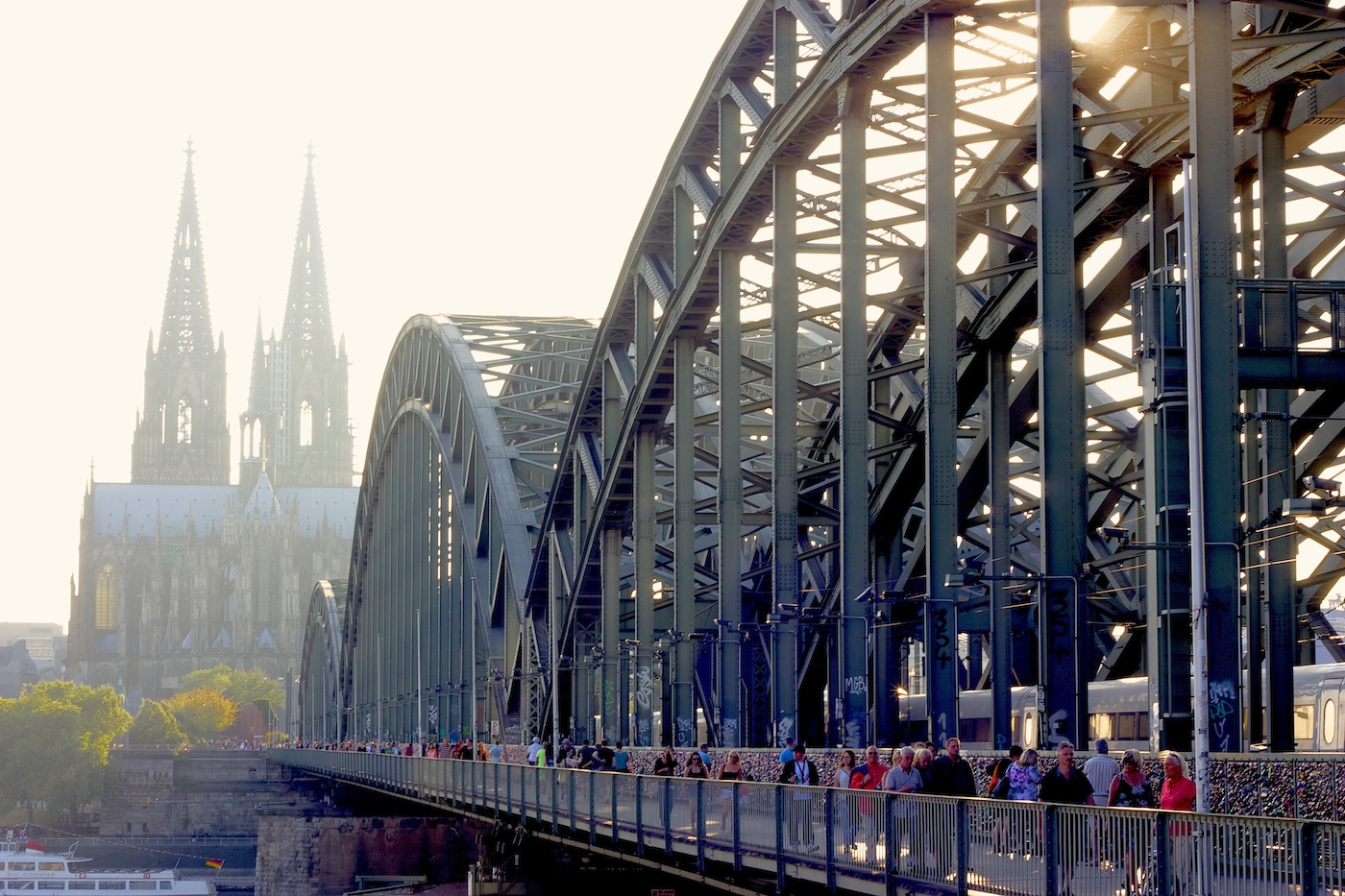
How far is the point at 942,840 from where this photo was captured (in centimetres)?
1600

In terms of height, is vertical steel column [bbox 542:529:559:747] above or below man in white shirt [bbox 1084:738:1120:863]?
above

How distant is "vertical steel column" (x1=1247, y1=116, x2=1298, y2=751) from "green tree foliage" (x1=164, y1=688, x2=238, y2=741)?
17348cm

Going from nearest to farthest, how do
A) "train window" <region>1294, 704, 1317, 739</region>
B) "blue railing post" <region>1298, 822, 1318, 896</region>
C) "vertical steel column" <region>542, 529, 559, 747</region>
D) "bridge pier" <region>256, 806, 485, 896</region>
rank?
"blue railing post" <region>1298, 822, 1318, 896</region> → "train window" <region>1294, 704, 1317, 739</region> → "vertical steel column" <region>542, 529, 559, 747</region> → "bridge pier" <region>256, 806, 485, 896</region>

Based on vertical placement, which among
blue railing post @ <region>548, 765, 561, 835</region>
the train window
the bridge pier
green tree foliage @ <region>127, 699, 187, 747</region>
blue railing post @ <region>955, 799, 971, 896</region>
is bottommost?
the bridge pier

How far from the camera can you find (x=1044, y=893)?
46.5 feet

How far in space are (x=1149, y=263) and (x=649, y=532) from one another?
16706mm

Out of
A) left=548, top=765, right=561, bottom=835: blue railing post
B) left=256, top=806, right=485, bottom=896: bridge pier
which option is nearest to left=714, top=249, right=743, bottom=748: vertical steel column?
left=548, top=765, right=561, bottom=835: blue railing post

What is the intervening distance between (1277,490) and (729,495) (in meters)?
12.5

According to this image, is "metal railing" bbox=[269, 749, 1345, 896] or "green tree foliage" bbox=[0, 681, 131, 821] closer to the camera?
"metal railing" bbox=[269, 749, 1345, 896]

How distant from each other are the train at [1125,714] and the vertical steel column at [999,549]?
1.91ft

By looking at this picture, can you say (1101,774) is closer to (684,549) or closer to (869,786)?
(869,786)

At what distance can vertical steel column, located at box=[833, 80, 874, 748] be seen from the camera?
91.1ft

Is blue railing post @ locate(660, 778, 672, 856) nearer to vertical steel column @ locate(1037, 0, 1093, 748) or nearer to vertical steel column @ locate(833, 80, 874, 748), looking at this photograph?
vertical steel column @ locate(1037, 0, 1093, 748)

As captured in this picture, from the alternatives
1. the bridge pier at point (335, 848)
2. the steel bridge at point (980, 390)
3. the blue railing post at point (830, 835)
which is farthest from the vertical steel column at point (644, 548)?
the bridge pier at point (335, 848)
